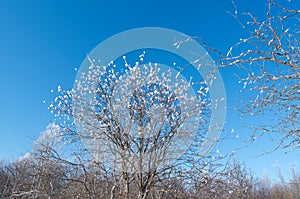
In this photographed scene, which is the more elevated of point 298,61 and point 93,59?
point 93,59

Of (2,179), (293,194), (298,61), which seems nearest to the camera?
(298,61)

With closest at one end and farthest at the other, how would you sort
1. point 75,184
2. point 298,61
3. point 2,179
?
point 298,61, point 75,184, point 2,179

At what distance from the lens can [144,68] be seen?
7180 mm

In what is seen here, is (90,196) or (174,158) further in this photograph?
(174,158)

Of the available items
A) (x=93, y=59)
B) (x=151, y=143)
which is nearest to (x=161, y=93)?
(x=151, y=143)

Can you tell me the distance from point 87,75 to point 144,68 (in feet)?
5.21

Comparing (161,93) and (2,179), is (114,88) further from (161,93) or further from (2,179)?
(2,179)

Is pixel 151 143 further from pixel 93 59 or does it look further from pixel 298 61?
pixel 298 61

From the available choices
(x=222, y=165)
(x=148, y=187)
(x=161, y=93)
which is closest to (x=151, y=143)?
(x=148, y=187)

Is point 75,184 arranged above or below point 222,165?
below

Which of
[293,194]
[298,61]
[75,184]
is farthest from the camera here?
[293,194]

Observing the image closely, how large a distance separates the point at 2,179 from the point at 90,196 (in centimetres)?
2220

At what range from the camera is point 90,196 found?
4.65 m

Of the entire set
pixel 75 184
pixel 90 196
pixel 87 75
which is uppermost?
pixel 87 75
